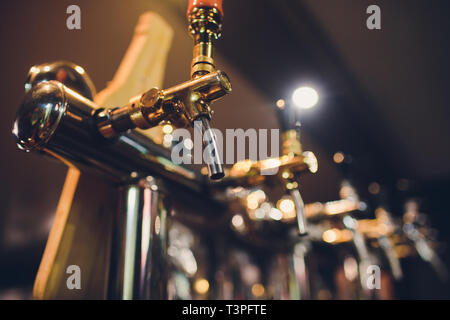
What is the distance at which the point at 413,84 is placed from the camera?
2252mm

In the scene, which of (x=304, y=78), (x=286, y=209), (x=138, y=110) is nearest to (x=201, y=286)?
(x=286, y=209)

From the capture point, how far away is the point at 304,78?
1982mm

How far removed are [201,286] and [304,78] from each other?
1411 mm

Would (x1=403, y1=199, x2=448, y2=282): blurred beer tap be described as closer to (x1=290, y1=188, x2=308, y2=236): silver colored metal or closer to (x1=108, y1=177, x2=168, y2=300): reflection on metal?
(x1=290, y1=188, x2=308, y2=236): silver colored metal

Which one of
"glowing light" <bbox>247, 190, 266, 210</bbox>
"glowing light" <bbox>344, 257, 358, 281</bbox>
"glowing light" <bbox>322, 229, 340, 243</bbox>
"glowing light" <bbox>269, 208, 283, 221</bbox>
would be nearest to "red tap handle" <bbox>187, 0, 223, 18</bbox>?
"glowing light" <bbox>247, 190, 266, 210</bbox>

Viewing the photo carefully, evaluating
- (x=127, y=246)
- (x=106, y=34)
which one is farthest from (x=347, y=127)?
(x=127, y=246)

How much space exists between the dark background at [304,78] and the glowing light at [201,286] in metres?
0.43

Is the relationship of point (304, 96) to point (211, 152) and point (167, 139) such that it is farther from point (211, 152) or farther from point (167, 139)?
point (211, 152)

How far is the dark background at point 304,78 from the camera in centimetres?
92

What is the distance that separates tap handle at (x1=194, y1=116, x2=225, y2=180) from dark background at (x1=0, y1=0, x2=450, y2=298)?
0.44m

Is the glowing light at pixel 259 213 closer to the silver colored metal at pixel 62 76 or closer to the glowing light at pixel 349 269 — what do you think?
the silver colored metal at pixel 62 76

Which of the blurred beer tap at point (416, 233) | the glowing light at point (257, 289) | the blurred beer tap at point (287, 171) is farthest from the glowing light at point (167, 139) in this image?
the blurred beer tap at point (416, 233)
